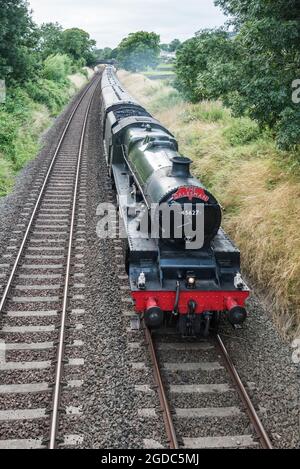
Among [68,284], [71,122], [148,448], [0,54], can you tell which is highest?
[0,54]

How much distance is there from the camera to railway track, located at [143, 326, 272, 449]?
223 inches

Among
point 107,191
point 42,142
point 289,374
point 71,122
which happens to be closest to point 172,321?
point 289,374

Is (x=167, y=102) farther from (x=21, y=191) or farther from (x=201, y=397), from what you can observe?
(x=201, y=397)

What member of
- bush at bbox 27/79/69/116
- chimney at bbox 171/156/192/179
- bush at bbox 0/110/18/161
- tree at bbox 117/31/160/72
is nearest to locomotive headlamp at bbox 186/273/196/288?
chimney at bbox 171/156/192/179

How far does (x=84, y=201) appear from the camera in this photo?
14.2 m

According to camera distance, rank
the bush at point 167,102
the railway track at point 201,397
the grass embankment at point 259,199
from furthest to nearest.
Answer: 1. the bush at point 167,102
2. the grass embankment at point 259,199
3. the railway track at point 201,397

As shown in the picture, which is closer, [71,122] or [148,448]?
[148,448]

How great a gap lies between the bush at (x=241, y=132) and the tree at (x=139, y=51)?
79412mm

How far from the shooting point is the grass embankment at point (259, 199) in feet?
27.1

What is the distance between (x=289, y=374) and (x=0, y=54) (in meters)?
22.7

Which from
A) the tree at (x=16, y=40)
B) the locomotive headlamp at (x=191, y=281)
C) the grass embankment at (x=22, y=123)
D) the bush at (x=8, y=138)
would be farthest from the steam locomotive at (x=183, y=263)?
the tree at (x=16, y=40)

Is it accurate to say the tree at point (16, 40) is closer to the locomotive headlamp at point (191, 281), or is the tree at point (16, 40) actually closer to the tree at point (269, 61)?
the tree at point (269, 61)

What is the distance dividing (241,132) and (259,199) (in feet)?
17.6

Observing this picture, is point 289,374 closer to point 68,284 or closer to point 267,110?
point 68,284
